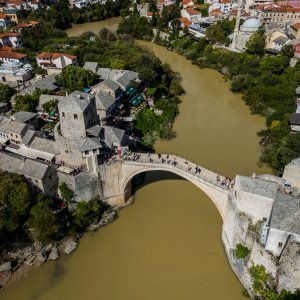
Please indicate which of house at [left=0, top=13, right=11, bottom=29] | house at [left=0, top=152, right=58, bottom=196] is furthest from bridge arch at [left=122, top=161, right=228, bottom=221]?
house at [left=0, top=13, right=11, bottom=29]

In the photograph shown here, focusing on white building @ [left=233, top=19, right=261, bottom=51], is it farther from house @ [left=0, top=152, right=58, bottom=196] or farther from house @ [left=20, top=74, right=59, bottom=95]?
house @ [left=0, top=152, right=58, bottom=196]

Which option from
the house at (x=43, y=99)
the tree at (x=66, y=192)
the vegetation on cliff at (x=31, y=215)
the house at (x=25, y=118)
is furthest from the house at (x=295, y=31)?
the tree at (x=66, y=192)

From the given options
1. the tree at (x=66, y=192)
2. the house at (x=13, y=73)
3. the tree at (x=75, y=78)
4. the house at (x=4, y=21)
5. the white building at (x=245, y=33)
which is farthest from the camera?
the house at (x=4, y=21)

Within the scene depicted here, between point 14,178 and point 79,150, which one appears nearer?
point 14,178

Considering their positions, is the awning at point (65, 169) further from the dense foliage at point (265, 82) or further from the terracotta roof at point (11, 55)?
the terracotta roof at point (11, 55)

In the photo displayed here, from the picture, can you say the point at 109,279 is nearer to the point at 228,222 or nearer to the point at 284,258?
the point at 228,222

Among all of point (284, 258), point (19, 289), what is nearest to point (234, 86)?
point (284, 258)

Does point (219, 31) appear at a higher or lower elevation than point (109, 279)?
higher
